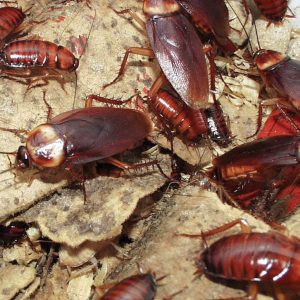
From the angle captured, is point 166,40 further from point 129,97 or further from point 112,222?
point 112,222

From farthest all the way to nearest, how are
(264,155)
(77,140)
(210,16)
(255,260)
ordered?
(210,16) → (264,155) → (77,140) → (255,260)

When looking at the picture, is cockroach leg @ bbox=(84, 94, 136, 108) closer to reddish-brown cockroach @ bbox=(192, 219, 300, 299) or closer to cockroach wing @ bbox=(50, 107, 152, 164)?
cockroach wing @ bbox=(50, 107, 152, 164)

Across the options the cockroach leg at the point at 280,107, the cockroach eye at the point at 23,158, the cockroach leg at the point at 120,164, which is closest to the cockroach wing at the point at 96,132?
the cockroach leg at the point at 120,164

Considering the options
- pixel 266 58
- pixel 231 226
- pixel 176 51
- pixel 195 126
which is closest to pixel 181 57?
pixel 176 51

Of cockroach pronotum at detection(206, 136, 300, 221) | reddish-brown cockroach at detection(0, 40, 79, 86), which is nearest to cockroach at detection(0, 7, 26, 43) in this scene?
reddish-brown cockroach at detection(0, 40, 79, 86)

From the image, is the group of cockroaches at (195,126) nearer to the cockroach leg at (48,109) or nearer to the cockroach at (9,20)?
the cockroach at (9,20)

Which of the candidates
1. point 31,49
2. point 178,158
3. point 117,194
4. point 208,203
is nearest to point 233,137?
point 178,158

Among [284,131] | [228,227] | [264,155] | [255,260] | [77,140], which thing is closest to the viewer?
[255,260]

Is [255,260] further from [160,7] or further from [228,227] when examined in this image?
[160,7]
